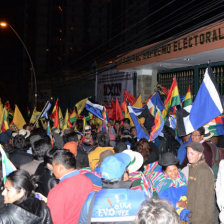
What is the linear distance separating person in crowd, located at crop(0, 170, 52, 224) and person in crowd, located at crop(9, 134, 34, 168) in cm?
211

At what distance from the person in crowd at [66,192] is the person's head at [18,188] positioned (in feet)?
1.10

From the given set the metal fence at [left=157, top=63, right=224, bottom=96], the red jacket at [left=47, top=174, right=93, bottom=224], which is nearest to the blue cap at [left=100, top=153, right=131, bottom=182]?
the red jacket at [left=47, top=174, right=93, bottom=224]

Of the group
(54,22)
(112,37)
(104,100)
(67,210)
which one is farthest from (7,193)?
(54,22)

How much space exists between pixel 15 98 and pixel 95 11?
17750 mm

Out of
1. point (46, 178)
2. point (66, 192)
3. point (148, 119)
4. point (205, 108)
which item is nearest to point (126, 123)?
point (148, 119)

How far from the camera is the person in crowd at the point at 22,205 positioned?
2627 mm

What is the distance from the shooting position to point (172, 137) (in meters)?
7.49

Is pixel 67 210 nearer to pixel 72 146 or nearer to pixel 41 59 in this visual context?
pixel 72 146

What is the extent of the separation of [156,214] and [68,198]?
1.42 meters

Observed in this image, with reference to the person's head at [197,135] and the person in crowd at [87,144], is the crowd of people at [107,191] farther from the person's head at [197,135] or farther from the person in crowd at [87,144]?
the person's head at [197,135]

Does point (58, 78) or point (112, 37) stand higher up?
point (112, 37)

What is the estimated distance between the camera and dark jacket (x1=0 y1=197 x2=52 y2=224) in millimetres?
2609

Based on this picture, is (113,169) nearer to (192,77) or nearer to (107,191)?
(107,191)

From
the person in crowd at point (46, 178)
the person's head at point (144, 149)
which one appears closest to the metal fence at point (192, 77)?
the person's head at point (144, 149)
